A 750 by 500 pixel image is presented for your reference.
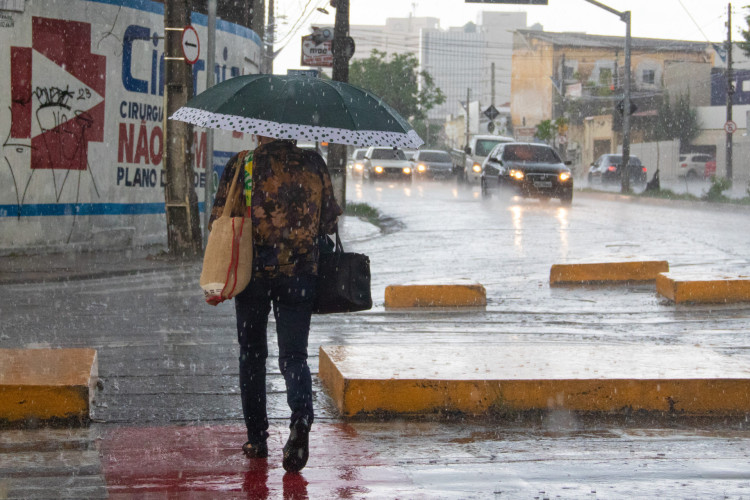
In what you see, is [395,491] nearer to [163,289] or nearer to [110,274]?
[163,289]

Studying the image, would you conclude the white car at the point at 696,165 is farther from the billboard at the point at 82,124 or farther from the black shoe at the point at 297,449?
the black shoe at the point at 297,449

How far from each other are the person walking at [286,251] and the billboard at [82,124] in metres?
9.23

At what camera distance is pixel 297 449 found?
4391mm

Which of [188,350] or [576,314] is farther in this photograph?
[576,314]

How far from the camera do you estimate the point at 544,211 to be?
22.4 meters

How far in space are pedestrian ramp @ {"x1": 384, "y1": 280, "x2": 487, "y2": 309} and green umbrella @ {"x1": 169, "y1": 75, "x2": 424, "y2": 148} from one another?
191 inches

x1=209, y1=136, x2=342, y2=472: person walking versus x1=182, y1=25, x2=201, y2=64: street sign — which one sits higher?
x1=182, y1=25, x2=201, y2=64: street sign

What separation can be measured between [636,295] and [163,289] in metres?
4.91

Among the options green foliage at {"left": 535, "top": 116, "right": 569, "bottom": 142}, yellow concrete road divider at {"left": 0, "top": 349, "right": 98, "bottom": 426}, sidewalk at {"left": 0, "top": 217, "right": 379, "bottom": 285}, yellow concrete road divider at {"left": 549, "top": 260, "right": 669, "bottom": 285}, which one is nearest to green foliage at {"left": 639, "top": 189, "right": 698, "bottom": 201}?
green foliage at {"left": 535, "top": 116, "right": 569, "bottom": 142}

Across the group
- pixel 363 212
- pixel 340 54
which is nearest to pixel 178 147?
pixel 340 54

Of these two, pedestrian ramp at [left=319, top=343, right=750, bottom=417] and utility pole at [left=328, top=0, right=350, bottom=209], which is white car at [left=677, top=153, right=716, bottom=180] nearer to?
utility pole at [left=328, top=0, right=350, bottom=209]

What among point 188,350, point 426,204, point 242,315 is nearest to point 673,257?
point 188,350

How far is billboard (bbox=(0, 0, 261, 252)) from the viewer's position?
42.0 feet

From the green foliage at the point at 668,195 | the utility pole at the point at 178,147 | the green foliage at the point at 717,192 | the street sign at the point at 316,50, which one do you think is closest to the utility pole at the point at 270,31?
the green foliage at the point at 668,195
